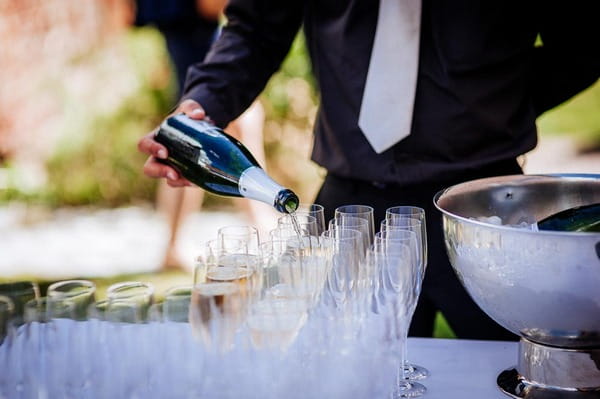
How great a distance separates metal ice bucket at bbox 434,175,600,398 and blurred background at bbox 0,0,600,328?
10.8 ft

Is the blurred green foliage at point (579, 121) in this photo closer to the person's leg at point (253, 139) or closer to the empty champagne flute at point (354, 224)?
the person's leg at point (253, 139)

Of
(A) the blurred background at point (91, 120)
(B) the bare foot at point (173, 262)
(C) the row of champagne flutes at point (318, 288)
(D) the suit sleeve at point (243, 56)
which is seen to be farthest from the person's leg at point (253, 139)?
(C) the row of champagne flutes at point (318, 288)

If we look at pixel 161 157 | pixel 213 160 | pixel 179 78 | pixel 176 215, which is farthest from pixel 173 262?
pixel 213 160

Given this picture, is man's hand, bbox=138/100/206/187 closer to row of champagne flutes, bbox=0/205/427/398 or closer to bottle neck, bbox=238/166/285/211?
bottle neck, bbox=238/166/285/211

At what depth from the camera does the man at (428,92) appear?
1.85m

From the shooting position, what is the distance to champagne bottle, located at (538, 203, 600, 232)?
4.28 ft

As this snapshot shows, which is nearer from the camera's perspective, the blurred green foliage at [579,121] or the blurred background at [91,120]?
the blurred background at [91,120]

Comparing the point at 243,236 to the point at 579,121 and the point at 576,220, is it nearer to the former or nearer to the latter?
the point at 576,220

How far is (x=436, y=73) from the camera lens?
1873 millimetres

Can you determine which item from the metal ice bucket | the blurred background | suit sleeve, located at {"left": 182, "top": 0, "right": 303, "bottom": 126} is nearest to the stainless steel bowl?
the metal ice bucket

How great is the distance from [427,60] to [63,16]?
3593mm

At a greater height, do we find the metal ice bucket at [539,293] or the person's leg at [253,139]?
the person's leg at [253,139]

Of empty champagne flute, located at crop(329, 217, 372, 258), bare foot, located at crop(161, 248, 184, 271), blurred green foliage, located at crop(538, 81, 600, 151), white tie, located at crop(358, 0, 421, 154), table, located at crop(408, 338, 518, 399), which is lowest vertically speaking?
table, located at crop(408, 338, 518, 399)

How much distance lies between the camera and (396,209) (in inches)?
58.1
